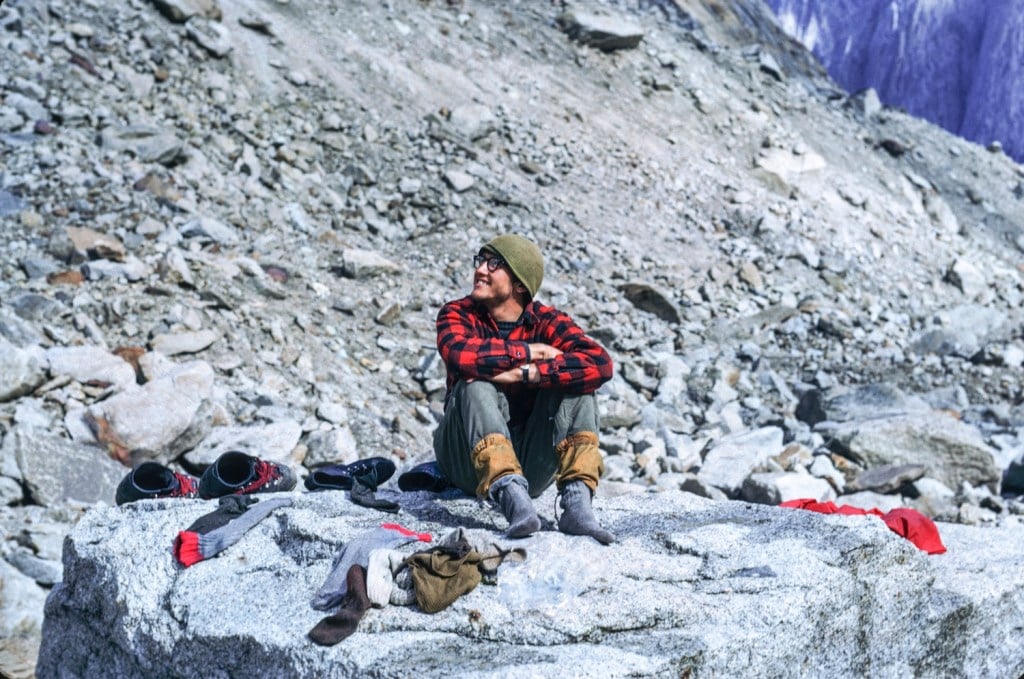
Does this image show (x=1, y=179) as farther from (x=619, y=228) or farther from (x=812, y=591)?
(x=812, y=591)

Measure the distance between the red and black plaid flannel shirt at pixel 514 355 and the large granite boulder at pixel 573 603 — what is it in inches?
20.1

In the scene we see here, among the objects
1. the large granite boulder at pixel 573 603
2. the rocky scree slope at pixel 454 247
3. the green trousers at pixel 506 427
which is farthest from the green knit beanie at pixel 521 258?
the rocky scree slope at pixel 454 247

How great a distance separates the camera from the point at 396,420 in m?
6.91

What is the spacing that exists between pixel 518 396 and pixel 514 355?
31cm

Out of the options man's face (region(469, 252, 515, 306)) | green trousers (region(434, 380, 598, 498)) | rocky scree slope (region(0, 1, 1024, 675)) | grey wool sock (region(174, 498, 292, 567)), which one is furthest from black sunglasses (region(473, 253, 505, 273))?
rocky scree slope (region(0, 1, 1024, 675))

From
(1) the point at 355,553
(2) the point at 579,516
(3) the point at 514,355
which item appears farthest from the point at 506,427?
(1) the point at 355,553

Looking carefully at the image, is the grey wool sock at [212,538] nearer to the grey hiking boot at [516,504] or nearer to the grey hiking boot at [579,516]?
the grey hiking boot at [516,504]

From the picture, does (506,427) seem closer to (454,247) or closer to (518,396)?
(518,396)

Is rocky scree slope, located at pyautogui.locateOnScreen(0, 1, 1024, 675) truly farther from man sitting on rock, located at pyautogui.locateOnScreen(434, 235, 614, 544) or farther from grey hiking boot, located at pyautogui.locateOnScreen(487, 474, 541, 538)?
grey hiking boot, located at pyautogui.locateOnScreen(487, 474, 541, 538)

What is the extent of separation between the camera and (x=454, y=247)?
9.76m

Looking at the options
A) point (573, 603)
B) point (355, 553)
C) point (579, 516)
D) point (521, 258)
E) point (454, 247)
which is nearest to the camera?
point (573, 603)

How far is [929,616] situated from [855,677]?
39 cm

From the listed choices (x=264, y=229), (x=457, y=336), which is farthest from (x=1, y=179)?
(x=457, y=336)

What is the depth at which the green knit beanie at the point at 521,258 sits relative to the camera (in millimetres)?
3582
